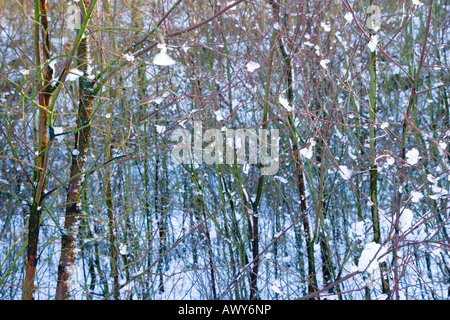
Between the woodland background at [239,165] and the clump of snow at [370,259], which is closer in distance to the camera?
the clump of snow at [370,259]

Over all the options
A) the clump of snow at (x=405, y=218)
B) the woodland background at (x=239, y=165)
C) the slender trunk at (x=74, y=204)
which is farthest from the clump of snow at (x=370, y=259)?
the slender trunk at (x=74, y=204)

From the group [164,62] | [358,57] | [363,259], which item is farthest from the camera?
[358,57]

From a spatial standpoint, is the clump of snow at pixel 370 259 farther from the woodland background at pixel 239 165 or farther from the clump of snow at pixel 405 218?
the woodland background at pixel 239 165

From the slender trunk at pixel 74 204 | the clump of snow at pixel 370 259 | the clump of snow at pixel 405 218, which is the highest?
the slender trunk at pixel 74 204

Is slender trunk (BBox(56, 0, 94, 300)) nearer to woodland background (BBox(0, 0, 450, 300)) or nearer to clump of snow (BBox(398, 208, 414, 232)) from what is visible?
woodland background (BBox(0, 0, 450, 300))

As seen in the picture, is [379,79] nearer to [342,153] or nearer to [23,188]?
[342,153]

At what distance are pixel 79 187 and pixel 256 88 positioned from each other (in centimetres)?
242

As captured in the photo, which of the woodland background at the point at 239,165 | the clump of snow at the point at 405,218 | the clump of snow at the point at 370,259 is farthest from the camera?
the woodland background at the point at 239,165

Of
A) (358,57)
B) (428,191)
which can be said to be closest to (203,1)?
(358,57)

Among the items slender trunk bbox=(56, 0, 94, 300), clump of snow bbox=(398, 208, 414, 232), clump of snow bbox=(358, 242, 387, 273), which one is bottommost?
clump of snow bbox=(358, 242, 387, 273)

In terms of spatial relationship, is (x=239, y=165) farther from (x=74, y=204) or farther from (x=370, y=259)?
(x=370, y=259)

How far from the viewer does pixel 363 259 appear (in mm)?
1655

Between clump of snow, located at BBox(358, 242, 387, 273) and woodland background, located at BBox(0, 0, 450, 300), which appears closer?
clump of snow, located at BBox(358, 242, 387, 273)

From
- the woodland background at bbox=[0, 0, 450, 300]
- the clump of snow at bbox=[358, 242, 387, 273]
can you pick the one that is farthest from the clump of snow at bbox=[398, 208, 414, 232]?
the woodland background at bbox=[0, 0, 450, 300]
